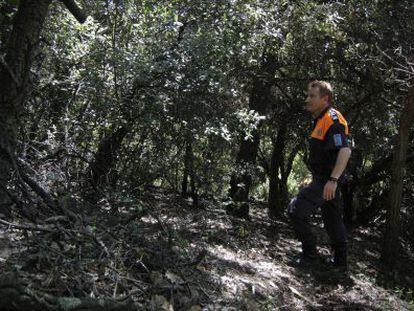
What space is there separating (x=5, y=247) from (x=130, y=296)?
120 centimetres

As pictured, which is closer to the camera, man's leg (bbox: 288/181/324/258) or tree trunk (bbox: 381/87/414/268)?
man's leg (bbox: 288/181/324/258)

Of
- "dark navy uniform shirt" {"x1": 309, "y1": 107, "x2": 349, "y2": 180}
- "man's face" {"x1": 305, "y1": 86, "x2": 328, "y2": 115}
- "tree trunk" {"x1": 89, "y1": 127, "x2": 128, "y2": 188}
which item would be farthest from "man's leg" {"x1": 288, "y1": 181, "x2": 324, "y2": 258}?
"tree trunk" {"x1": 89, "y1": 127, "x2": 128, "y2": 188}

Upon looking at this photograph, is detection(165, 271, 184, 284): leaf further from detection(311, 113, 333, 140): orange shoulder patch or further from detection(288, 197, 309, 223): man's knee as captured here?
detection(311, 113, 333, 140): orange shoulder patch

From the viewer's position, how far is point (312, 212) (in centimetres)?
554

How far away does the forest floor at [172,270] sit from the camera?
10.9ft

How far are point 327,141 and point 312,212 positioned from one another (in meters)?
0.85

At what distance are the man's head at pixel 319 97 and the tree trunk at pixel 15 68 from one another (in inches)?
118

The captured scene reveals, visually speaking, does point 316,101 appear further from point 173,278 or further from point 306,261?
point 173,278

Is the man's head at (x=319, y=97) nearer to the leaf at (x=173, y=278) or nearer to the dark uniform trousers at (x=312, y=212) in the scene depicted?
the dark uniform trousers at (x=312, y=212)

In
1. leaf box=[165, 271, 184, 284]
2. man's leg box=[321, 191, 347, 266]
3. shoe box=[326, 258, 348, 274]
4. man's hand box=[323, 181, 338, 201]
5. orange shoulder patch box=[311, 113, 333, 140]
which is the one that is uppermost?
orange shoulder patch box=[311, 113, 333, 140]

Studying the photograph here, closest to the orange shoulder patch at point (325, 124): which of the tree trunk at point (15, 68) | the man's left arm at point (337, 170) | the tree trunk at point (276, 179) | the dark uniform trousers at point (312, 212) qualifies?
the man's left arm at point (337, 170)

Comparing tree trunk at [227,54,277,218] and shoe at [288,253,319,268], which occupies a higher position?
tree trunk at [227,54,277,218]

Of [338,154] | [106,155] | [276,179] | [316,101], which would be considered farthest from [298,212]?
[276,179]

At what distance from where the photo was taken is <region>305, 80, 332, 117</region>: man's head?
5.49 metres
